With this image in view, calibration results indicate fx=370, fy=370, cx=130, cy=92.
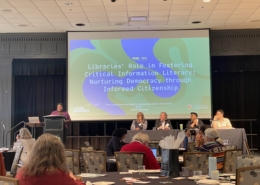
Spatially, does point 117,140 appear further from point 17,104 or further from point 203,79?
point 17,104

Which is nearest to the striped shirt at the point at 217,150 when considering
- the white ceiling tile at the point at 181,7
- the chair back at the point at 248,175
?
the chair back at the point at 248,175

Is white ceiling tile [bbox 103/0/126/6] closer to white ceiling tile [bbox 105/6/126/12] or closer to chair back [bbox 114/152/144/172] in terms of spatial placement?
white ceiling tile [bbox 105/6/126/12]

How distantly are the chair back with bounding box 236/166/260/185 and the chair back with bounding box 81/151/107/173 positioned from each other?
7.24 ft

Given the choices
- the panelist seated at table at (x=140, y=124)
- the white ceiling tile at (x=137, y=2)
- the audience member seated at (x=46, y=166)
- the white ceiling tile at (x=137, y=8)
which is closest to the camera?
the audience member seated at (x=46, y=166)

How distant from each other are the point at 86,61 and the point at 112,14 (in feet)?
5.68

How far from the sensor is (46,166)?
2.27 metres

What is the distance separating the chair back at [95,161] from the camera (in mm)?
4422

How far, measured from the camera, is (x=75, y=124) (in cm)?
1107

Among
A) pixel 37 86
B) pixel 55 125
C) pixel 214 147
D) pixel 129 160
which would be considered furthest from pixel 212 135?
pixel 37 86

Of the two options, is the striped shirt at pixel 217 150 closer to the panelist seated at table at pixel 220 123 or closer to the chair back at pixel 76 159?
the chair back at pixel 76 159

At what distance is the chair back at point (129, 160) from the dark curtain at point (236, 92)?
7.47m

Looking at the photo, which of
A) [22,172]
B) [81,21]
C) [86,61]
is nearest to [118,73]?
[86,61]

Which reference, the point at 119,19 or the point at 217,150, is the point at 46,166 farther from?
the point at 119,19

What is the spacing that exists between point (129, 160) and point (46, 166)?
6.58 ft
